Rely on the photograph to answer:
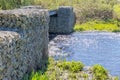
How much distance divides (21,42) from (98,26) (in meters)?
45.9

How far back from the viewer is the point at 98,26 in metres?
62.2

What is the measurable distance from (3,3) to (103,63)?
20356 mm

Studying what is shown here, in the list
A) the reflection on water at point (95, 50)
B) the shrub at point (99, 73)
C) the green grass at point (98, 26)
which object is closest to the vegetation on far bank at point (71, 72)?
the shrub at point (99, 73)

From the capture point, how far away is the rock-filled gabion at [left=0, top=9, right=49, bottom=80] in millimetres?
14172

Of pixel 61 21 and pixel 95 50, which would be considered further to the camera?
pixel 61 21

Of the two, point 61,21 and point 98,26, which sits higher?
point 61,21

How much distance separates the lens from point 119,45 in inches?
1650

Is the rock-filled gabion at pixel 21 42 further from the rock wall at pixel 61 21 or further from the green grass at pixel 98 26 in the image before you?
the green grass at pixel 98 26

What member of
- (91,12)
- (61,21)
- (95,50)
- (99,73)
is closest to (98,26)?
(91,12)

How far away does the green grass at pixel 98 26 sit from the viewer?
59.0 m

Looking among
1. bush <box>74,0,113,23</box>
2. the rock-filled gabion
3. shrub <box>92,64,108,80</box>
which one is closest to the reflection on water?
shrub <box>92,64,108,80</box>

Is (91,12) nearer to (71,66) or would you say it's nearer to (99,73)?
(71,66)

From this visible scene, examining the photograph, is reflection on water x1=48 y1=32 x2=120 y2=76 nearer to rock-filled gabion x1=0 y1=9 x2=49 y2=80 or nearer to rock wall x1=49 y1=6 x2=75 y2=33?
rock wall x1=49 y1=6 x2=75 y2=33

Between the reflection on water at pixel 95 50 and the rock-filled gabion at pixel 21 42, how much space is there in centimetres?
605
